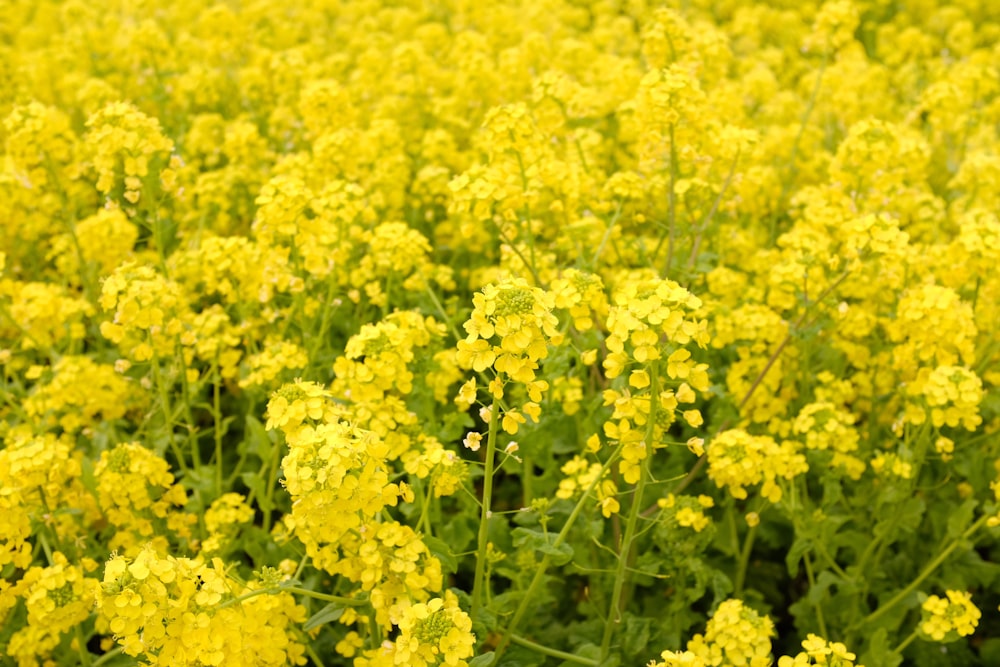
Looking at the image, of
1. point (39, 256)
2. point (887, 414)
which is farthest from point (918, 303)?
point (39, 256)

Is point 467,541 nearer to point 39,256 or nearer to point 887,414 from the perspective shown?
point 887,414

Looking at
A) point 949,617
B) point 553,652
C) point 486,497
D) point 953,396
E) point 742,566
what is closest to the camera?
point 486,497

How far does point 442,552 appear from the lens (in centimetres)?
284

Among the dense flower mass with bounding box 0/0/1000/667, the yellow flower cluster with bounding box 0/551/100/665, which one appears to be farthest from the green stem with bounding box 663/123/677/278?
the yellow flower cluster with bounding box 0/551/100/665

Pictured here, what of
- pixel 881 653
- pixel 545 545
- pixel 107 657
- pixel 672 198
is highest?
pixel 672 198

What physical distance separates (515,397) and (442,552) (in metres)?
1.24

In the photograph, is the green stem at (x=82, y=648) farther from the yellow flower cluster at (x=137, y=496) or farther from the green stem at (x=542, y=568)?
the green stem at (x=542, y=568)

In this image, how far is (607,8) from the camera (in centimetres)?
975

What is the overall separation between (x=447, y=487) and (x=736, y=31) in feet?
23.5

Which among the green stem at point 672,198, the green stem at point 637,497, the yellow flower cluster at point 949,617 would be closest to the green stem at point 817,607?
the yellow flower cluster at point 949,617

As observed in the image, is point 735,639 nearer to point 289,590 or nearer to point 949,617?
point 949,617

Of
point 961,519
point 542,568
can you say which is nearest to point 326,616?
point 542,568

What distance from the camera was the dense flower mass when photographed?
8.55 feet

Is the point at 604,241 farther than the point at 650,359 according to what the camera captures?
Yes
